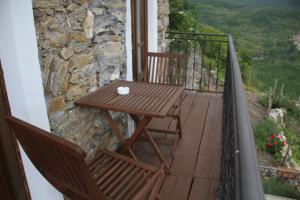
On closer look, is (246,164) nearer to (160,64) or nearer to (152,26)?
(160,64)

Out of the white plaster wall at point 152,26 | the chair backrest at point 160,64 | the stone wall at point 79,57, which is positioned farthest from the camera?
the white plaster wall at point 152,26

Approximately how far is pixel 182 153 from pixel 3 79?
71.8 inches

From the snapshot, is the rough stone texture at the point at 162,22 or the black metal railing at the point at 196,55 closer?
the rough stone texture at the point at 162,22

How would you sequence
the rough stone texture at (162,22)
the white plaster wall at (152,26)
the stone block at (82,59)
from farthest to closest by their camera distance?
the rough stone texture at (162,22)
the white plaster wall at (152,26)
the stone block at (82,59)

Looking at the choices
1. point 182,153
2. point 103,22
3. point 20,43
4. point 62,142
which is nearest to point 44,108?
point 20,43

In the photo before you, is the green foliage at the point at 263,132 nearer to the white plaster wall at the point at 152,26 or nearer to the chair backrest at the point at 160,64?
the white plaster wall at the point at 152,26

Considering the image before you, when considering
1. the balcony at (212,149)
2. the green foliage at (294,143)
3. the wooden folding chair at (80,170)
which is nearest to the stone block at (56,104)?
the wooden folding chair at (80,170)

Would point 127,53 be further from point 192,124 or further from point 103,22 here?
point 192,124

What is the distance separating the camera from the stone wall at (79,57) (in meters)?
Answer: 1.62

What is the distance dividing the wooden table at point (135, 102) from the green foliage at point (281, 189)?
4961 mm

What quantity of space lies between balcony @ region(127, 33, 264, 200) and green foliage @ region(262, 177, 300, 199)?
3.35 m

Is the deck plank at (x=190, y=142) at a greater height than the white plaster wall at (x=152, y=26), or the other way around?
the white plaster wall at (x=152, y=26)

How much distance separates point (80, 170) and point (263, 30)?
1866cm

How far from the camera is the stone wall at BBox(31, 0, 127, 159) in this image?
1.62m
